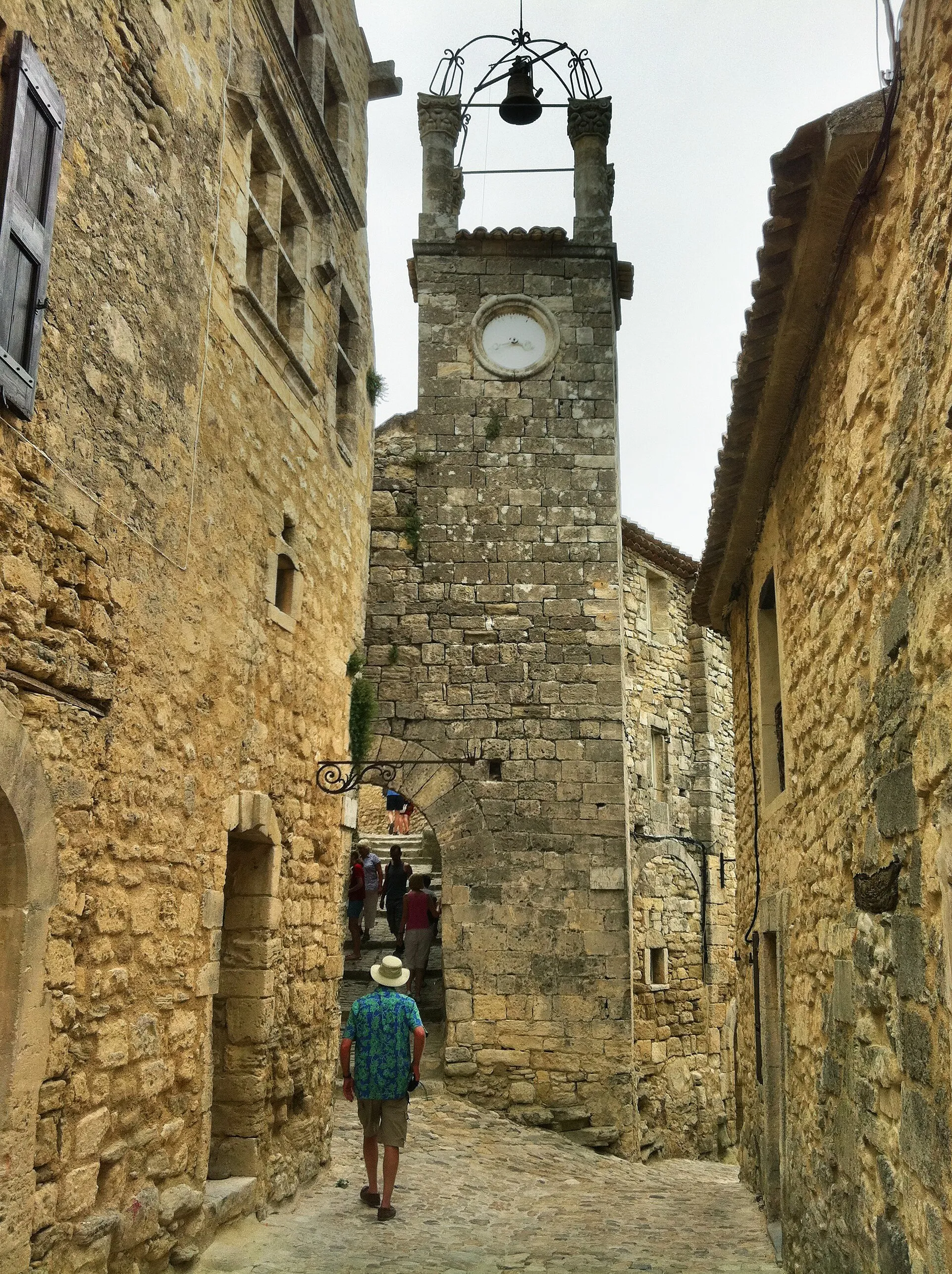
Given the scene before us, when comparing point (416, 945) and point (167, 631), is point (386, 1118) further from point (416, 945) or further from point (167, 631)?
point (416, 945)

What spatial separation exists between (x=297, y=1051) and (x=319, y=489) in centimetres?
372

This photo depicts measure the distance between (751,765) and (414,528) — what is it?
5.00m

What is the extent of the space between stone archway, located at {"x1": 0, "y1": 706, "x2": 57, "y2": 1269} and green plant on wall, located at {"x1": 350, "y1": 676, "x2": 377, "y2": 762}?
564 centimetres

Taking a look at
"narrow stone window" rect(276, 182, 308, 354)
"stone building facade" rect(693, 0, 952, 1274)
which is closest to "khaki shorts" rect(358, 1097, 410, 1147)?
"stone building facade" rect(693, 0, 952, 1274)

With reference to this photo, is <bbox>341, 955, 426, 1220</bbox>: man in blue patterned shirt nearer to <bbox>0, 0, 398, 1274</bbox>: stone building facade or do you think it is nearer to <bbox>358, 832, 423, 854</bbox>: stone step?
<bbox>0, 0, 398, 1274</bbox>: stone building facade

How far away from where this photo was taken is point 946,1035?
3039 mm

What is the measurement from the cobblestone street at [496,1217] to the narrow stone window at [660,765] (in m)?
4.96

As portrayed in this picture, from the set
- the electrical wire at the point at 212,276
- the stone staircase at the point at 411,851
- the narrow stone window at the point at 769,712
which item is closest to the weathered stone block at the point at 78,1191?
the electrical wire at the point at 212,276

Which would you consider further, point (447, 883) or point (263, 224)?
point (447, 883)

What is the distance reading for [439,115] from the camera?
1358 centimetres

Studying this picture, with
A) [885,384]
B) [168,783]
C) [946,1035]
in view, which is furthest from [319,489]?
[946,1035]

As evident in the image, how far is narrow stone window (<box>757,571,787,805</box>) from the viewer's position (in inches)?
296

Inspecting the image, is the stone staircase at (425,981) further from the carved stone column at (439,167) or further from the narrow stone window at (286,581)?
the carved stone column at (439,167)

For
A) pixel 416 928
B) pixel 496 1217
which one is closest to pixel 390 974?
pixel 496 1217
